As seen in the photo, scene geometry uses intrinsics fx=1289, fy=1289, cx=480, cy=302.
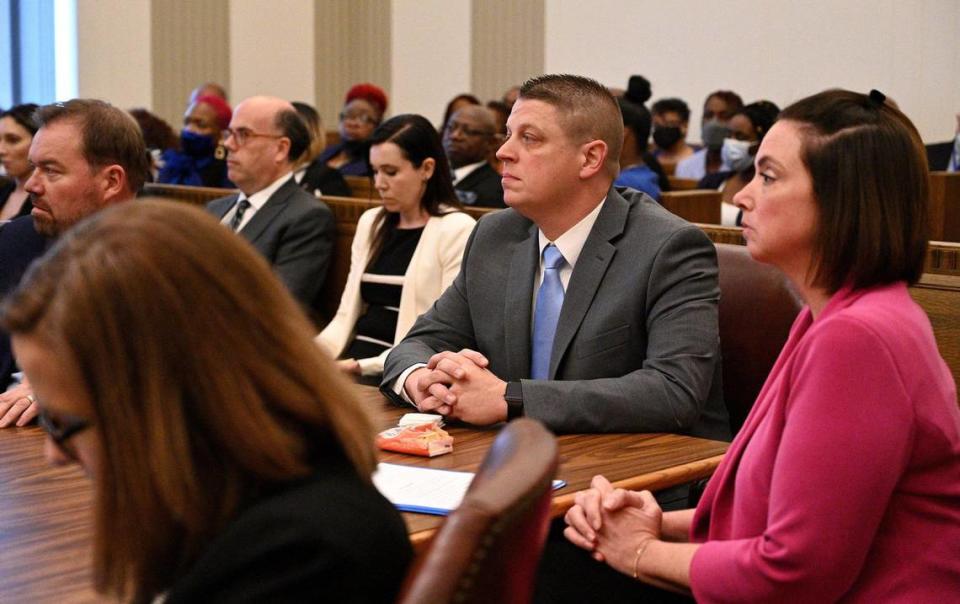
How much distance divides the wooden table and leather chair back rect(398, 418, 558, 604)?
547 millimetres

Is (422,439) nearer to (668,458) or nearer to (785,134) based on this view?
(668,458)

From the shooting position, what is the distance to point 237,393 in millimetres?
1066

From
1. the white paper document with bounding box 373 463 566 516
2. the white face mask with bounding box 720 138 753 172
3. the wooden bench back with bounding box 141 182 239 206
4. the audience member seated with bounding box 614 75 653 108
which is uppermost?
the audience member seated with bounding box 614 75 653 108

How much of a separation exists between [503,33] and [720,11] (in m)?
2.14

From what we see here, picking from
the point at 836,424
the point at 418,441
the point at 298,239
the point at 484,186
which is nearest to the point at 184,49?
the point at 484,186

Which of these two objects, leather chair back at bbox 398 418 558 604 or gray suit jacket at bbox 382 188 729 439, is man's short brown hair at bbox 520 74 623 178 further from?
leather chair back at bbox 398 418 558 604

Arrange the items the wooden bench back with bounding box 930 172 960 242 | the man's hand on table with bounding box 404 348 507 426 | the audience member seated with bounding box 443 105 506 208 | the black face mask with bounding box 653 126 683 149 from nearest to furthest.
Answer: the man's hand on table with bounding box 404 348 507 426, the wooden bench back with bounding box 930 172 960 242, the audience member seated with bounding box 443 105 506 208, the black face mask with bounding box 653 126 683 149

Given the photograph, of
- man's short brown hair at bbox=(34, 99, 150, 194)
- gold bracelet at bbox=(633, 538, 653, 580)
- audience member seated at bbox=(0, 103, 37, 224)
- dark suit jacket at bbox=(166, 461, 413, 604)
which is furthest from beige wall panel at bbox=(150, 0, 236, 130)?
dark suit jacket at bbox=(166, 461, 413, 604)

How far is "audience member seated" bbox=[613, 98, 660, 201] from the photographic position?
18.8ft

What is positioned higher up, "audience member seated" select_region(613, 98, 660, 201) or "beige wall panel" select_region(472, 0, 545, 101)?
"beige wall panel" select_region(472, 0, 545, 101)

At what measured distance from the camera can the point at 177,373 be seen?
1.07 metres

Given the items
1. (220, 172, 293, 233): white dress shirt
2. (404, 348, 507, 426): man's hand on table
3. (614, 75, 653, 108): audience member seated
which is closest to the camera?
(404, 348, 507, 426): man's hand on table

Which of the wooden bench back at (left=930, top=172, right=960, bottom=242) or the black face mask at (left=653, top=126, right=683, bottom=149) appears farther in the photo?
the black face mask at (left=653, top=126, right=683, bottom=149)

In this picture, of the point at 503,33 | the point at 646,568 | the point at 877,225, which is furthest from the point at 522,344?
the point at 503,33
